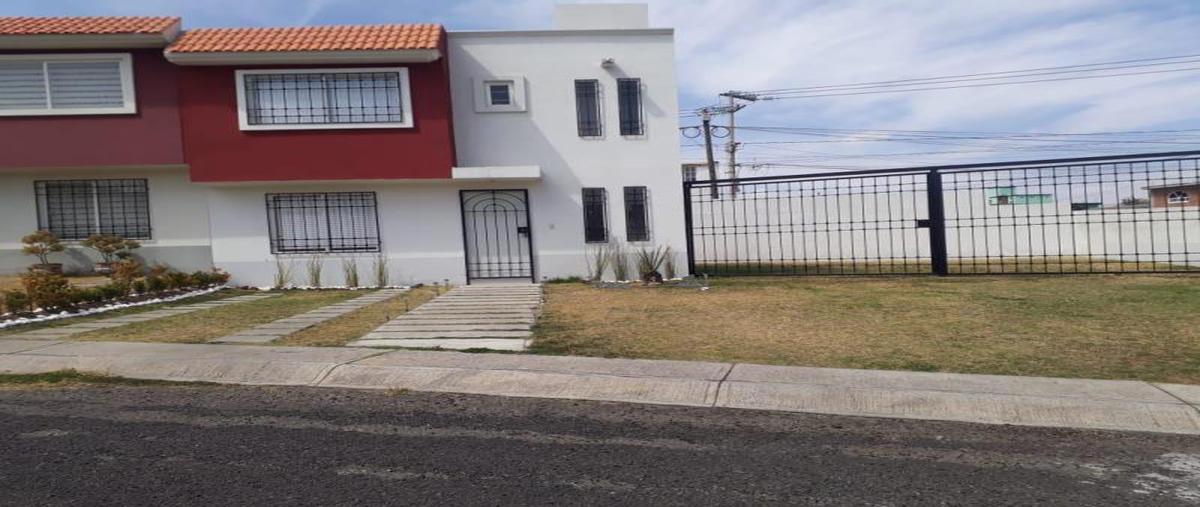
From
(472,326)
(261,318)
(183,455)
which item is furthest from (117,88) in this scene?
(183,455)

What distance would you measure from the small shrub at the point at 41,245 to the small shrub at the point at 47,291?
4.53m

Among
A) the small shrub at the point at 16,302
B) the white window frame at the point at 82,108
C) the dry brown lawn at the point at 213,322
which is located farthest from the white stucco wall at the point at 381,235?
the small shrub at the point at 16,302

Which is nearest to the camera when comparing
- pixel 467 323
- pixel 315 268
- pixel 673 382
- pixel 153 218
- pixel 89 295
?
pixel 673 382

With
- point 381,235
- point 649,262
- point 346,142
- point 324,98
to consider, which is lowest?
point 649,262

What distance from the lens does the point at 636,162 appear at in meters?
15.3

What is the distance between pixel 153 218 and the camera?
50.7 ft

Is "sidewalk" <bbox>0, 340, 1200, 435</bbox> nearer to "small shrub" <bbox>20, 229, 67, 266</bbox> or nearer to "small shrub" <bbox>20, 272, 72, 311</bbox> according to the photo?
"small shrub" <bbox>20, 272, 72, 311</bbox>

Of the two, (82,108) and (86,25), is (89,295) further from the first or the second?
(86,25)

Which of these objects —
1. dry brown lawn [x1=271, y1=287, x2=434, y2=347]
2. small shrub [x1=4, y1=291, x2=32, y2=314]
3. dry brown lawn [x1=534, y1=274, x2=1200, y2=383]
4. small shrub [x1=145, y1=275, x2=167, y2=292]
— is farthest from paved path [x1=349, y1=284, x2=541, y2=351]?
small shrub [x1=4, y1=291, x2=32, y2=314]

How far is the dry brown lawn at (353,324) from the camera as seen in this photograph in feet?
27.5

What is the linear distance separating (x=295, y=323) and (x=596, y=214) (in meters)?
7.00

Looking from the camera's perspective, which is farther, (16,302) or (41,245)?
(41,245)

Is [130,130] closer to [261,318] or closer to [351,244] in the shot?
[351,244]

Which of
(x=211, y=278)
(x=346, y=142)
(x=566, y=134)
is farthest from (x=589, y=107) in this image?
(x=211, y=278)
